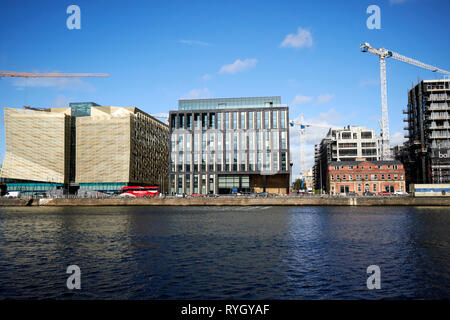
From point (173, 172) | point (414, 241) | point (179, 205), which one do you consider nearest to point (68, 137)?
point (173, 172)

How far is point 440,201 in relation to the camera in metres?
98.2

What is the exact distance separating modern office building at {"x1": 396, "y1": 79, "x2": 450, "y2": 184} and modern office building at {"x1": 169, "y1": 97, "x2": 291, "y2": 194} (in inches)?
2193

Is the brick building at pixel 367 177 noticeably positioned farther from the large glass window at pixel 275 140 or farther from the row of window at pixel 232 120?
the row of window at pixel 232 120

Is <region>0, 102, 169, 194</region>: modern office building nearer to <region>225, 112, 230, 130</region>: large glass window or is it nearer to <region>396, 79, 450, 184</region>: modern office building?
<region>225, 112, 230, 130</region>: large glass window

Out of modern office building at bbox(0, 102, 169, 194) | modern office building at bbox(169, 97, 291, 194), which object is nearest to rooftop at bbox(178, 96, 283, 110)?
modern office building at bbox(169, 97, 291, 194)

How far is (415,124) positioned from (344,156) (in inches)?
1496

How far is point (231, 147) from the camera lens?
147250 mm

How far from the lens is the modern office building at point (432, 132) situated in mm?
143750

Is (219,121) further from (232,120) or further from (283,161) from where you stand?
(283,161)

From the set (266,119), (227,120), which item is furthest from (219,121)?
(266,119)

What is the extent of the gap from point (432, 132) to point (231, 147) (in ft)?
259

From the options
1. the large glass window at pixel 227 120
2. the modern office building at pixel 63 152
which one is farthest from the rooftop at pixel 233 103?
the modern office building at pixel 63 152

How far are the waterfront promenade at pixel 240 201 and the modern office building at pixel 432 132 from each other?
5088cm
